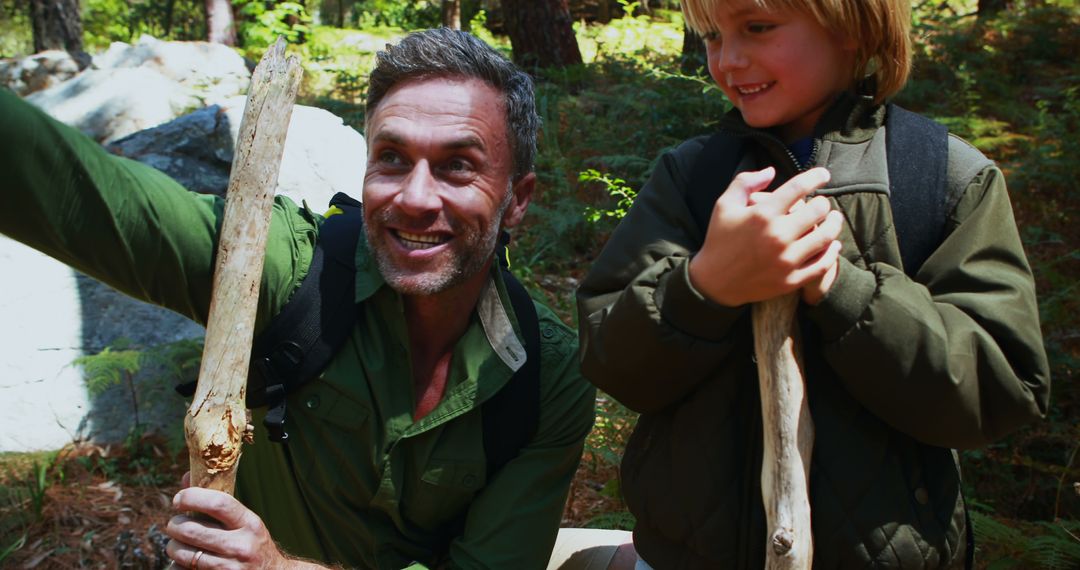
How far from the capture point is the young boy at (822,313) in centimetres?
169

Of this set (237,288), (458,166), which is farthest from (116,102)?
(237,288)

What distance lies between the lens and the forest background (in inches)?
166

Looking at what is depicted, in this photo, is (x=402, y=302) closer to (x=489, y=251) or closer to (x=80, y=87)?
(x=489, y=251)

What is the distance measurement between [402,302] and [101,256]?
33.7 inches

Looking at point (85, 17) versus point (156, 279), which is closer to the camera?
point (156, 279)

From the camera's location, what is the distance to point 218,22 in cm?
1524

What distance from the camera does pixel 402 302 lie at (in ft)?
8.87

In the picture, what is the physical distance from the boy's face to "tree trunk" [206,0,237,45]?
14.8 m

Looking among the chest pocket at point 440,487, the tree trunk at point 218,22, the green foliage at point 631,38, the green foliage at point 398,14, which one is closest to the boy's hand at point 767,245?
the chest pocket at point 440,487

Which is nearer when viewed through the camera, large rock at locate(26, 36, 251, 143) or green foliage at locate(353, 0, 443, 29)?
large rock at locate(26, 36, 251, 143)

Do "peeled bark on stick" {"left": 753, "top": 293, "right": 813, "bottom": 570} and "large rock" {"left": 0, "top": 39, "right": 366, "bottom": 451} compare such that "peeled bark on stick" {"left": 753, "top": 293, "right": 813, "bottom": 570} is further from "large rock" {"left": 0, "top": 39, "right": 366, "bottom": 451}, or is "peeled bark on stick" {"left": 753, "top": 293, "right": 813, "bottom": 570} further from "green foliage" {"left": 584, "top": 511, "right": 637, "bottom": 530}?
"large rock" {"left": 0, "top": 39, "right": 366, "bottom": 451}

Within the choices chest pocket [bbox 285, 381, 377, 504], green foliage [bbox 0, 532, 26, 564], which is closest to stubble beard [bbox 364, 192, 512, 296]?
chest pocket [bbox 285, 381, 377, 504]

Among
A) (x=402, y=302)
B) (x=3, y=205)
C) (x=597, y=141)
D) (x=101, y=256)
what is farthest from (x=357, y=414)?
(x=597, y=141)

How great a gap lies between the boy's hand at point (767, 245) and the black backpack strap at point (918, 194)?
21cm
